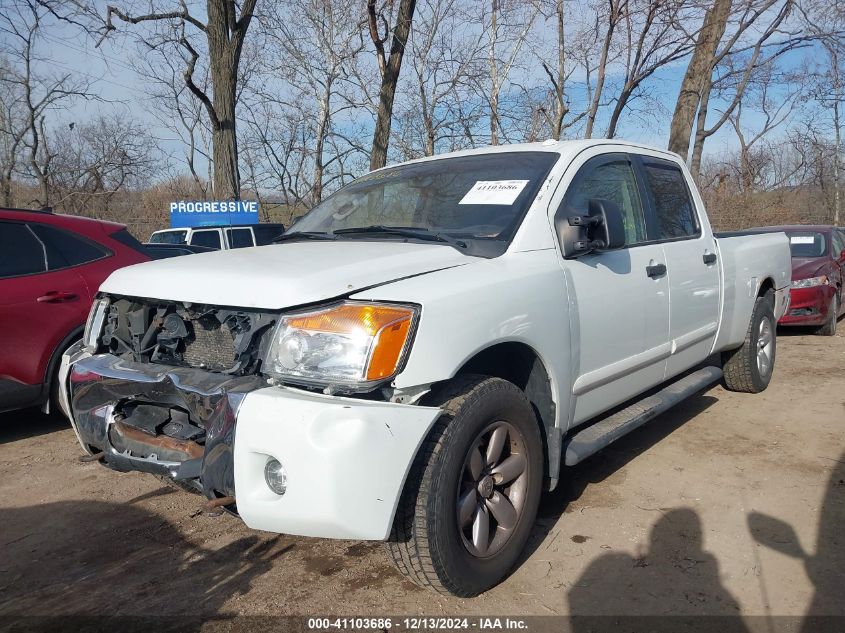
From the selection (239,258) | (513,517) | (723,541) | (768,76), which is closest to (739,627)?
(723,541)

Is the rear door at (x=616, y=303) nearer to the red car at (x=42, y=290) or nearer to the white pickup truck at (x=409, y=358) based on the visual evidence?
the white pickup truck at (x=409, y=358)

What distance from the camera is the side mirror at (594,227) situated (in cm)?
311

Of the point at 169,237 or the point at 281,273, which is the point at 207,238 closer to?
the point at 169,237

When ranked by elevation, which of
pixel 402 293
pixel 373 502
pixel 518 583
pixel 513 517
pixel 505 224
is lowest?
pixel 518 583

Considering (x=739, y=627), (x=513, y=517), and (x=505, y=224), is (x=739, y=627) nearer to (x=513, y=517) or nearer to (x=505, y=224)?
(x=513, y=517)

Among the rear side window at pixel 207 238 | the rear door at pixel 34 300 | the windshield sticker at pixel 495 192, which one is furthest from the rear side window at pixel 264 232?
the windshield sticker at pixel 495 192

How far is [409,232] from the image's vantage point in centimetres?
315

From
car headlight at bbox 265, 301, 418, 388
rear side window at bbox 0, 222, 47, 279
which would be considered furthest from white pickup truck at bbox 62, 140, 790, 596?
rear side window at bbox 0, 222, 47, 279

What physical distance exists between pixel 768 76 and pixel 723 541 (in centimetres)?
1444

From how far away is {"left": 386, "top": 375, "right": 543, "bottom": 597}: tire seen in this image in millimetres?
2338

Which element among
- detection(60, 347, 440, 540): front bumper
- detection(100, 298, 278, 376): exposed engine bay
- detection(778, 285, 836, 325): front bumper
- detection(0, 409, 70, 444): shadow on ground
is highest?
detection(100, 298, 278, 376): exposed engine bay

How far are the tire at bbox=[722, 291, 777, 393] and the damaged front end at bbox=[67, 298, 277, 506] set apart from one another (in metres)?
4.31

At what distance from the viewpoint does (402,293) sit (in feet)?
7.77

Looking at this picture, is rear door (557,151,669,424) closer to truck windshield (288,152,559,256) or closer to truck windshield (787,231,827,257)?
truck windshield (288,152,559,256)
